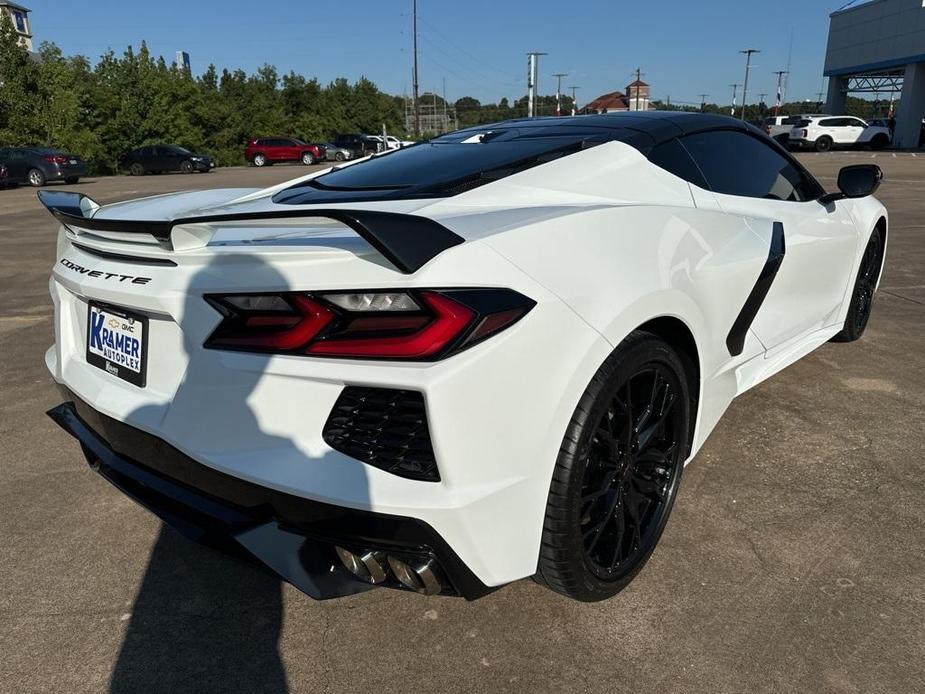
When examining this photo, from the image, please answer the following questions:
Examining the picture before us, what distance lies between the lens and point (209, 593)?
7.30ft

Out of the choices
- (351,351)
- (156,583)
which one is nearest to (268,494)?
(351,351)

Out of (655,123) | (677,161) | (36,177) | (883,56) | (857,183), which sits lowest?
(36,177)

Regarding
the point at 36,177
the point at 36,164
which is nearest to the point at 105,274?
the point at 36,164

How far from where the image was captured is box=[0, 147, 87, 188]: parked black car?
76.4 ft

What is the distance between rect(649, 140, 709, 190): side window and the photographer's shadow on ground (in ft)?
5.48

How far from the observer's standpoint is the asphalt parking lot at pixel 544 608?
1858mm

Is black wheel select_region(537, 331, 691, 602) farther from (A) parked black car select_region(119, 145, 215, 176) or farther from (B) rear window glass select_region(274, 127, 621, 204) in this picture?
(A) parked black car select_region(119, 145, 215, 176)

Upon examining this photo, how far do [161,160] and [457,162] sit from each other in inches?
1305

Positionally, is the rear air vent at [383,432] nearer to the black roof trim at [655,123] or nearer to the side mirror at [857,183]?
the black roof trim at [655,123]

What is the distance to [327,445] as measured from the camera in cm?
159

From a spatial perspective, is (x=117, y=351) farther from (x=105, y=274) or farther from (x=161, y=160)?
(x=161, y=160)

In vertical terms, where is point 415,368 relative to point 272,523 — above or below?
above

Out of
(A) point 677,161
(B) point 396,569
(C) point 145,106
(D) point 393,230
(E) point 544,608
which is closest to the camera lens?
(D) point 393,230

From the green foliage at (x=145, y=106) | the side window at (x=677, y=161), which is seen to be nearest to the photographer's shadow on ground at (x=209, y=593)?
the side window at (x=677, y=161)
